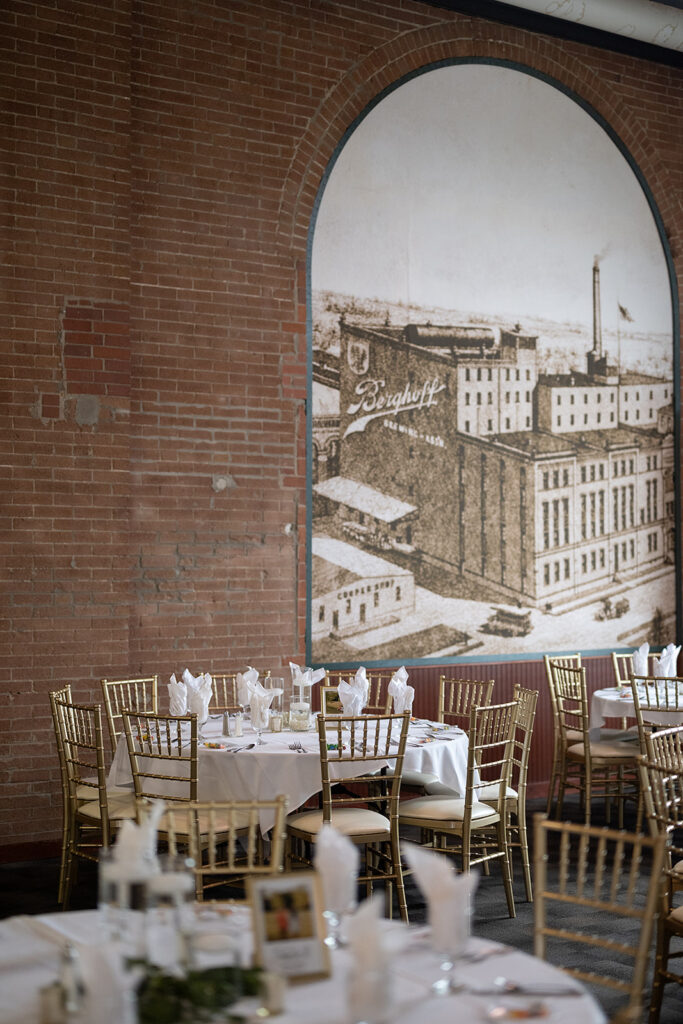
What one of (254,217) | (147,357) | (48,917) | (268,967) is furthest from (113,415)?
(268,967)

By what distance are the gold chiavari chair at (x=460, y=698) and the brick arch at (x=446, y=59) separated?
314cm

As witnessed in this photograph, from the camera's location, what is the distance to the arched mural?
7277mm

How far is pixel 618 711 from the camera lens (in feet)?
22.3

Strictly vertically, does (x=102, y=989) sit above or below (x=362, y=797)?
above

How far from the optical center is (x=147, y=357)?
661 cm

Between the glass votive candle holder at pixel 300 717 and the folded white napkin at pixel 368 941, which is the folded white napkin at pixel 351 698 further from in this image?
the folded white napkin at pixel 368 941

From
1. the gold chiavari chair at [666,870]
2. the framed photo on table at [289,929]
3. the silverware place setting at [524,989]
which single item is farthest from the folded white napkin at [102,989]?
the gold chiavari chair at [666,870]

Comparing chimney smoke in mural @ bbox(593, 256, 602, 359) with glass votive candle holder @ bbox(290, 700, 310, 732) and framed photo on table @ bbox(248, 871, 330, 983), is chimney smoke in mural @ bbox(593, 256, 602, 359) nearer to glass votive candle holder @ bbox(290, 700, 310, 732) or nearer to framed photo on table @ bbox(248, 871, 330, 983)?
glass votive candle holder @ bbox(290, 700, 310, 732)

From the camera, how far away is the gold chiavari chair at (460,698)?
633cm

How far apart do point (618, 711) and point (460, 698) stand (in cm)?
116

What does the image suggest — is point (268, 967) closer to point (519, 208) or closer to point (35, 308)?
point (35, 308)

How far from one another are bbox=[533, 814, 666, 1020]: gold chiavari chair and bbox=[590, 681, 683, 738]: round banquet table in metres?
0.83

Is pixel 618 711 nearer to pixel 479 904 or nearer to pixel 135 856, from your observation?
pixel 479 904

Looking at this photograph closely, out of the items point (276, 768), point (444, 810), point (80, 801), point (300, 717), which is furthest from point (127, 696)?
point (444, 810)
